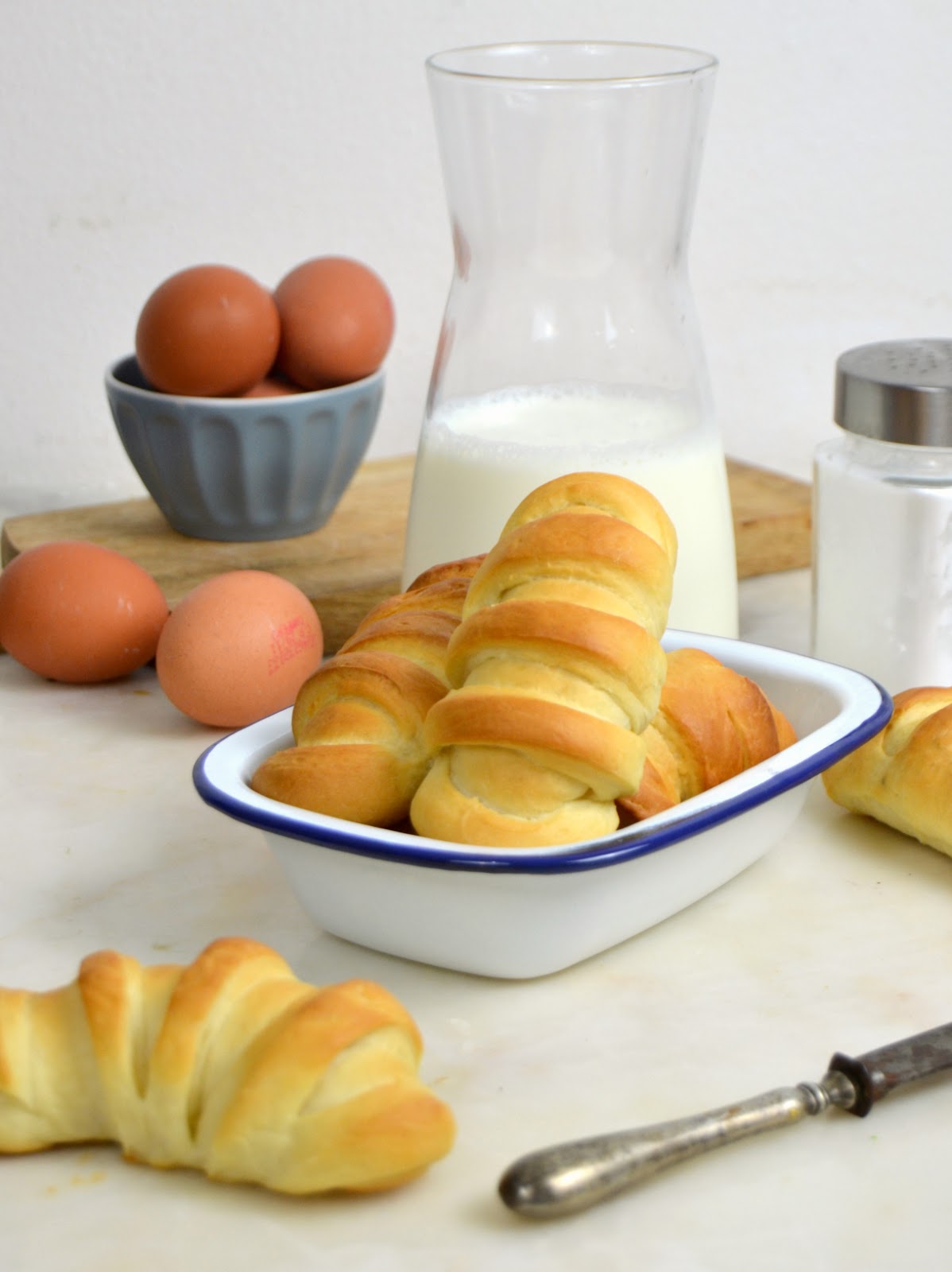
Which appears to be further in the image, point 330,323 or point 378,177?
point 378,177

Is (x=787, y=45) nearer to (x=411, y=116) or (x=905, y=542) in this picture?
(x=411, y=116)

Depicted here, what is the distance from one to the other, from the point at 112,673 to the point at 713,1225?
63 centimetres

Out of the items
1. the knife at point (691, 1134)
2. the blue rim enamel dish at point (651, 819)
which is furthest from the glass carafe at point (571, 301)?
the knife at point (691, 1134)

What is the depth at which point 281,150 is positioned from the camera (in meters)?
1.50

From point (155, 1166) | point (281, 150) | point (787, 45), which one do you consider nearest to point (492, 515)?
point (155, 1166)

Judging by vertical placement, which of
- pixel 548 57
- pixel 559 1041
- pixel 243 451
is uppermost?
pixel 548 57

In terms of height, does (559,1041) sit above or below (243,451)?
below

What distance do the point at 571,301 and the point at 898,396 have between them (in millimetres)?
194

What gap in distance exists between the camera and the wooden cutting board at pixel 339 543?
43.6 inches

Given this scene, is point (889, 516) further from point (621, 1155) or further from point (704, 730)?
point (621, 1155)

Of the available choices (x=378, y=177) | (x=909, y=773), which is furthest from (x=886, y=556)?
(x=378, y=177)

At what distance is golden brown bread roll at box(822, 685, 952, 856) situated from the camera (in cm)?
76

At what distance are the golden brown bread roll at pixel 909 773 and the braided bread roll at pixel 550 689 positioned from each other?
184 millimetres

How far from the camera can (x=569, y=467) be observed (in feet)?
2.88
